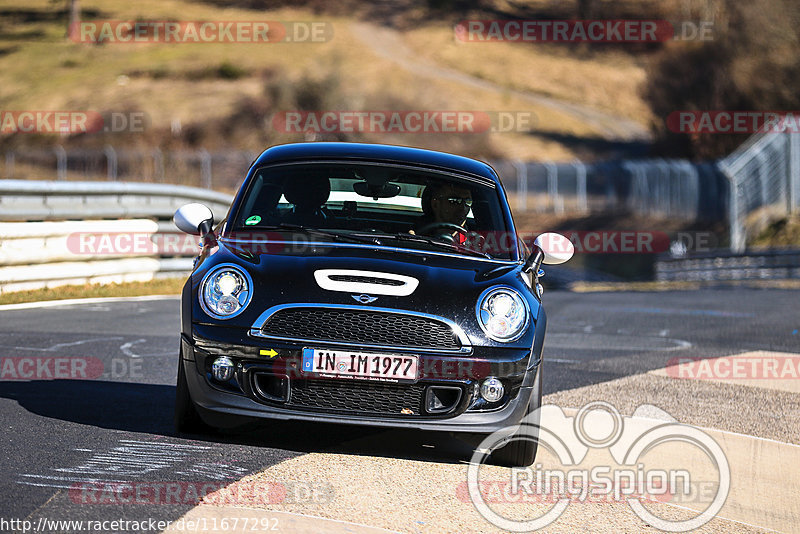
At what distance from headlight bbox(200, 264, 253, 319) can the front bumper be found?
3.9 inches

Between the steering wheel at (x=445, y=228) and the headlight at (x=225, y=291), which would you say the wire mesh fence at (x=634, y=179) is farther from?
the headlight at (x=225, y=291)

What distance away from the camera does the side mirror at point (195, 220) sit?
6734 mm

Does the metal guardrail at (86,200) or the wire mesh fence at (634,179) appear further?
the wire mesh fence at (634,179)

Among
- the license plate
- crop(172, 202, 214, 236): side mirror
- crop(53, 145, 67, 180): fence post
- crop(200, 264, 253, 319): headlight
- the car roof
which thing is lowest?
the license plate

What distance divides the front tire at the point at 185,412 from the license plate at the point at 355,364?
2.41 ft

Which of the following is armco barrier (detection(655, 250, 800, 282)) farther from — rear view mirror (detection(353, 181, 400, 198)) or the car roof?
rear view mirror (detection(353, 181, 400, 198))

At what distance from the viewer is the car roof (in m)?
7.08

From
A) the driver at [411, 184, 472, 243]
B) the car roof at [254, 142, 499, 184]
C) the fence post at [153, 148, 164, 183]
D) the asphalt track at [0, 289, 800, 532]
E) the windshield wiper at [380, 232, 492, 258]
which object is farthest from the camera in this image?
the fence post at [153, 148, 164, 183]

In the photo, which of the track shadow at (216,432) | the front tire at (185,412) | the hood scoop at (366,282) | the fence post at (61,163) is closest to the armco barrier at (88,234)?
the track shadow at (216,432)

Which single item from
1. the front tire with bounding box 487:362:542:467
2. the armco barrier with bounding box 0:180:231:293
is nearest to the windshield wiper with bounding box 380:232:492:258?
the front tire with bounding box 487:362:542:467

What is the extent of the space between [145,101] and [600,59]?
1465 inches

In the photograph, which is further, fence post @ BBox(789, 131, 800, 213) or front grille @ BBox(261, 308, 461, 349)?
fence post @ BBox(789, 131, 800, 213)

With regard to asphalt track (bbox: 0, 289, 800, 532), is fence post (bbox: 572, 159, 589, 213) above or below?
above

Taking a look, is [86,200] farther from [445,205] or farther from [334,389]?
[334,389]
